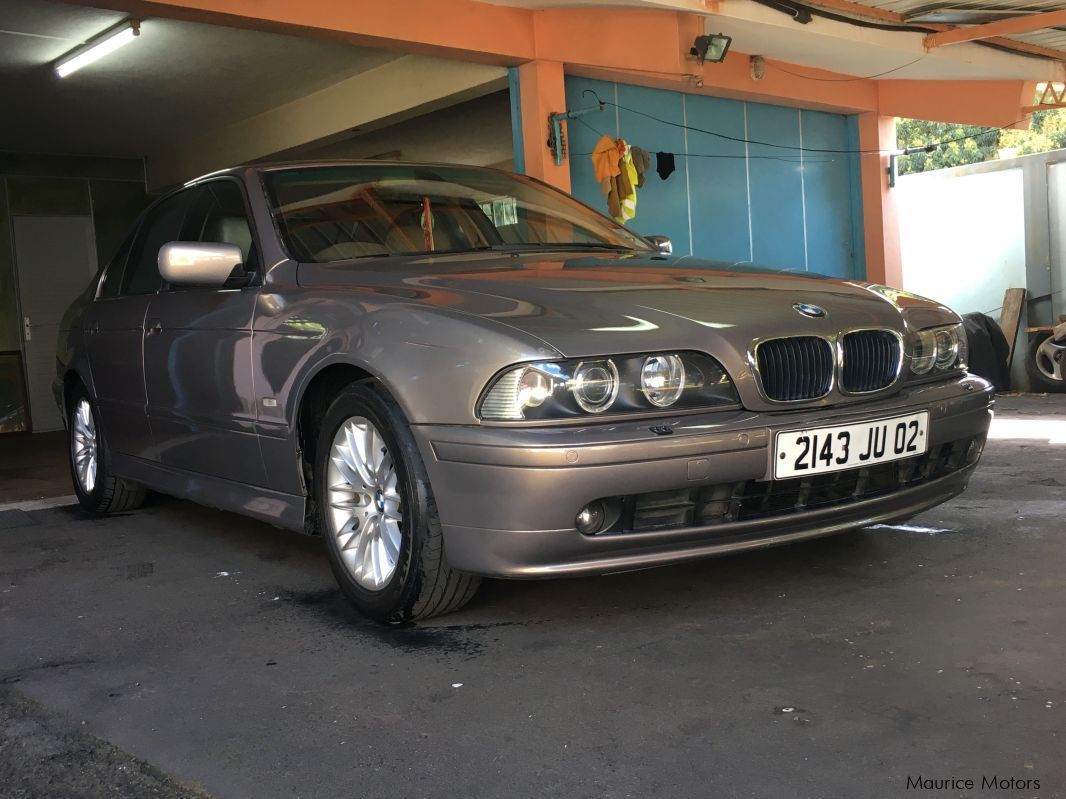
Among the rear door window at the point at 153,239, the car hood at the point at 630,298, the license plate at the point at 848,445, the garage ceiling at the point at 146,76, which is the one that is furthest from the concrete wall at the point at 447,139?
the license plate at the point at 848,445

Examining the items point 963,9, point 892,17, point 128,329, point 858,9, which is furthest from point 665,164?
point 128,329

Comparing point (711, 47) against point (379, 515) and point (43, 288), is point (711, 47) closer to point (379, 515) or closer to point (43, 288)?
point (379, 515)

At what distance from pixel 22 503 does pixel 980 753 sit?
5.27m

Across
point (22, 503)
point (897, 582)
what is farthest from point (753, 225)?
point (897, 582)

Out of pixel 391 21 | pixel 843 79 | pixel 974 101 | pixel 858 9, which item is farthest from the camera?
pixel 974 101

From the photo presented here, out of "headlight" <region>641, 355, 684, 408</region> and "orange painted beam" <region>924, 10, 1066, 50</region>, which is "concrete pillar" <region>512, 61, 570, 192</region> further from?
"headlight" <region>641, 355, 684, 408</region>

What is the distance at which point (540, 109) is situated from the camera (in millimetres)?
8375

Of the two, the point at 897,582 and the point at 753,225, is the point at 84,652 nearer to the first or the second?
the point at 897,582

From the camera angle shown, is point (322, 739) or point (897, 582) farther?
point (897, 582)

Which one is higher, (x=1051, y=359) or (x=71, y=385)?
(x=71, y=385)

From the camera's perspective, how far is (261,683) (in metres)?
2.67


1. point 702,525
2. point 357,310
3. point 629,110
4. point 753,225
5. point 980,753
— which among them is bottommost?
point 980,753

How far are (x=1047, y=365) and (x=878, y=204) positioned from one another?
2.43 metres

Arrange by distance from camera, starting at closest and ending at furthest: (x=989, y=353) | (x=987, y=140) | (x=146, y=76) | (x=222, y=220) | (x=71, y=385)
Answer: (x=222, y=220) → (x=71, y=385) → (x=146, y=76) → (x=989, y=353) → (x=987, y=140)
